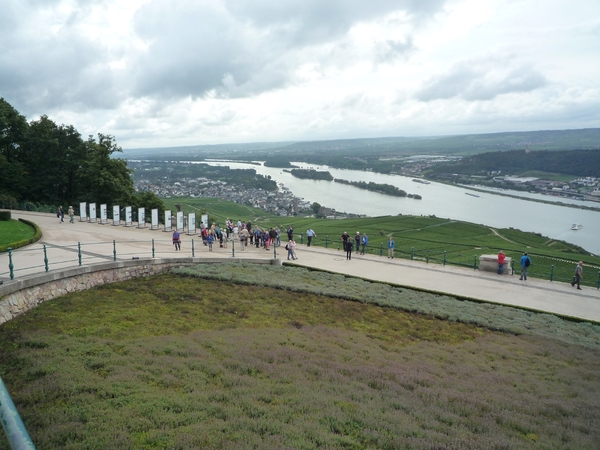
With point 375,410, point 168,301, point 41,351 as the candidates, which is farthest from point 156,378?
point 168,301

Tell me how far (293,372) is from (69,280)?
31.6 ft

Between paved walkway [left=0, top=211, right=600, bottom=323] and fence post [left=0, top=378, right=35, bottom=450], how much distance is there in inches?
493

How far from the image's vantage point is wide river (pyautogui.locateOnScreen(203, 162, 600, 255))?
236 feet

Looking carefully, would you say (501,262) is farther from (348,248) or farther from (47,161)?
(47,161)

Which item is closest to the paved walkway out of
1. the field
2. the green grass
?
the green grass

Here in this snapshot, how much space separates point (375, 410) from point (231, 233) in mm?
19791

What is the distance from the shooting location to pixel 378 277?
60.1ft

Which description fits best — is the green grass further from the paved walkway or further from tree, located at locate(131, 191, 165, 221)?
tree, located at locate(131, 191, 165, 221)

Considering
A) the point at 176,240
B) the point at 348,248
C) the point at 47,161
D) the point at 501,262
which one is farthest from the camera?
the point at 47,161

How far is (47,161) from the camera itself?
144 ft

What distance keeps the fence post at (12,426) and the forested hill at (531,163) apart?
140 metres

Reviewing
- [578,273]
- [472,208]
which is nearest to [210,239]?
[578,273]

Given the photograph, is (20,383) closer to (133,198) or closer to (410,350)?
(410,350)

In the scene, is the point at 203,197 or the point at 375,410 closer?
the point at 375,410
